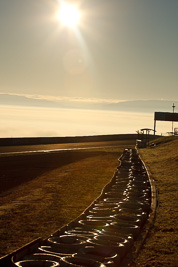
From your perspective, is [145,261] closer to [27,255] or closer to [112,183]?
[27,255]

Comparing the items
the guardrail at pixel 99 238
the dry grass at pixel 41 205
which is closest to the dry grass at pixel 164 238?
the guardrail at pixel 99 238

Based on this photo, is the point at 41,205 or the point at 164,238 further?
the point at 41,205

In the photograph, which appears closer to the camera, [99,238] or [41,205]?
[99,238]

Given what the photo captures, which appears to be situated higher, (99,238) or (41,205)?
(99,238)

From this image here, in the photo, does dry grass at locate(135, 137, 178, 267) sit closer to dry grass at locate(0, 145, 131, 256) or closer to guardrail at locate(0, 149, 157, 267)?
guardrail at locate(0, 149, 157, 267)

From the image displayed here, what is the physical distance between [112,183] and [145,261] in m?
9.15

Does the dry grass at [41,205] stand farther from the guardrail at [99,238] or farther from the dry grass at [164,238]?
the dry grass at [164,238]

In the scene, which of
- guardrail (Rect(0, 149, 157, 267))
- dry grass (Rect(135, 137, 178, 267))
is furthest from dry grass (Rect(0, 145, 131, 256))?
dry grass (Rect(135, 137, 178, 267))

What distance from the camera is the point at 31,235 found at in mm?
9680

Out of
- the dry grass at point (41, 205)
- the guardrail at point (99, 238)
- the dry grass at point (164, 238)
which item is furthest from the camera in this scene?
the dry grass at point (41, 205)

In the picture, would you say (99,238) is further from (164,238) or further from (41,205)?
(41,205)

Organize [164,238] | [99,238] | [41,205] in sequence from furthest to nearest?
[41,205] → [164,238] → [99,238]

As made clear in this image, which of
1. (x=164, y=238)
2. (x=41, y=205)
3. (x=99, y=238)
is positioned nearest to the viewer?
(x=99, y=238)

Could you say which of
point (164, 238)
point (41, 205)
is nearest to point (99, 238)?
point (164, 238)
